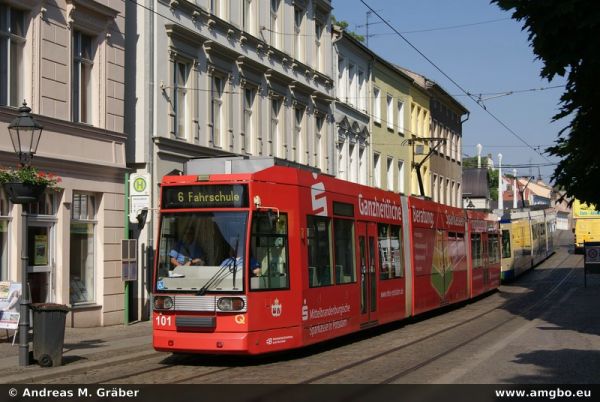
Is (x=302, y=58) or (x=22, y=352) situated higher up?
(x=302, y=58)

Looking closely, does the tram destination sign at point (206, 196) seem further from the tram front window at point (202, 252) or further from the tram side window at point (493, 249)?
the tram side window at point (493, 249)

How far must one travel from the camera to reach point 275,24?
102 feet

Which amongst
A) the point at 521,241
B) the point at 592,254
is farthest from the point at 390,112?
the point at 592,254

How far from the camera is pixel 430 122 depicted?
53.1 metres

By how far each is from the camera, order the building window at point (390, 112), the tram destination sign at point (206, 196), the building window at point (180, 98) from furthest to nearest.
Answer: the building window at point (390, 112)
the building window at point (180, 98)
the tram destination sign at point (206, 196)

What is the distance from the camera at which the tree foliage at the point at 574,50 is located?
13359 millimetres

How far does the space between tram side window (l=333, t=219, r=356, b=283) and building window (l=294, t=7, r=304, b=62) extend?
17662mm

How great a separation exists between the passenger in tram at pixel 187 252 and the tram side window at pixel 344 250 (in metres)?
3.15

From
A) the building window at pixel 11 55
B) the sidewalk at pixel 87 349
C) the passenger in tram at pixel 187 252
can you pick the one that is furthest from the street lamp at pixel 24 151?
the building window at pixel 11 55

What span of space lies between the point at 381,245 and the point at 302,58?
16.8m

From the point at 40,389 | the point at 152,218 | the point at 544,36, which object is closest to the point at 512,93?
the point at 152,218

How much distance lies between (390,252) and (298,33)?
54.2 ft

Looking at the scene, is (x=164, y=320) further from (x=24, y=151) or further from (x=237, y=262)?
(x=24, y=151)

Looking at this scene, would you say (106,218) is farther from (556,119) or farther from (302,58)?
(302,58)
